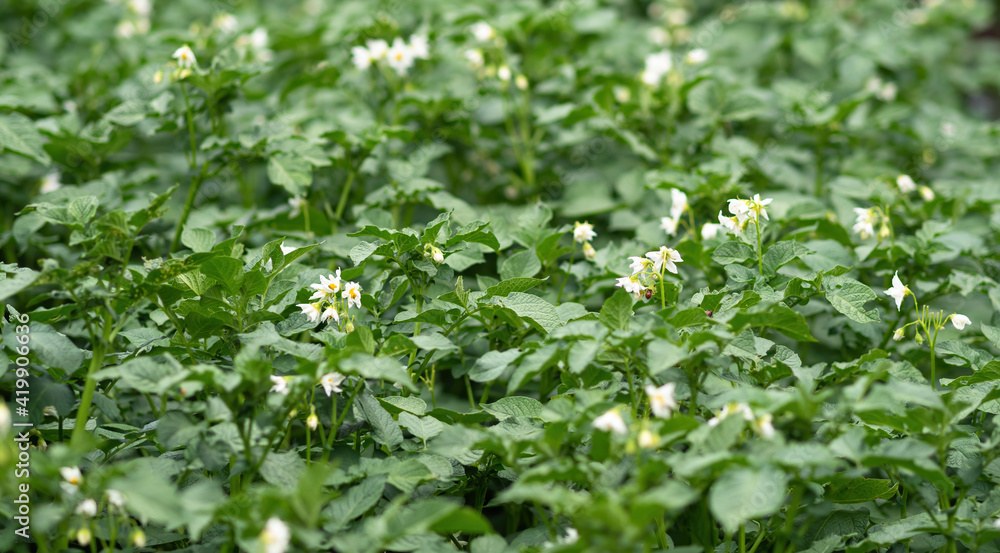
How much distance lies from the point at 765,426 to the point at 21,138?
8.04ft

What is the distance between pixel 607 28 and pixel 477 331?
7.24ft

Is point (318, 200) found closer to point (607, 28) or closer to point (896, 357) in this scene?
point (607, 28)

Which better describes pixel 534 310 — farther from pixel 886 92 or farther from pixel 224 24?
pixel 886 92

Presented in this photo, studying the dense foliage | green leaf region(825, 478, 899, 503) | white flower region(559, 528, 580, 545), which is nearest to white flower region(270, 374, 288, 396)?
the dense foliage

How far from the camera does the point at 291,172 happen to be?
2.40 metres

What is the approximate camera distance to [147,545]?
5.77ft

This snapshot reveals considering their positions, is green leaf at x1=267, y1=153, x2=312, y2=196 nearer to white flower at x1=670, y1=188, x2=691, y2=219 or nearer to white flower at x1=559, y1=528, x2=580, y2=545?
white flower at x1=670, y1=188, x2=691, y2=219

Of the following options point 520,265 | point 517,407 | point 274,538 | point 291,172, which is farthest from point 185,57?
point 274,538

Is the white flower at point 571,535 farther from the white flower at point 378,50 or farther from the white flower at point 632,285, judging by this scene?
the white flower at point 378,50

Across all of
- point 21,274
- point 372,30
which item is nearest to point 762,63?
point 372,30

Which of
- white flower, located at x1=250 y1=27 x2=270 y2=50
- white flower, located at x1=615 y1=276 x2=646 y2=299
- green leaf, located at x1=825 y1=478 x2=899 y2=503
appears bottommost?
green leaf, located at x1=825 y1=478 x2=899 y2=503

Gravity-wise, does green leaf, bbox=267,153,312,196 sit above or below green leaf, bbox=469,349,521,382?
above

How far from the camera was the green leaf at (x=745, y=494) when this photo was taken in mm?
1257

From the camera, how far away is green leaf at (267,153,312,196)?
2.37 m
